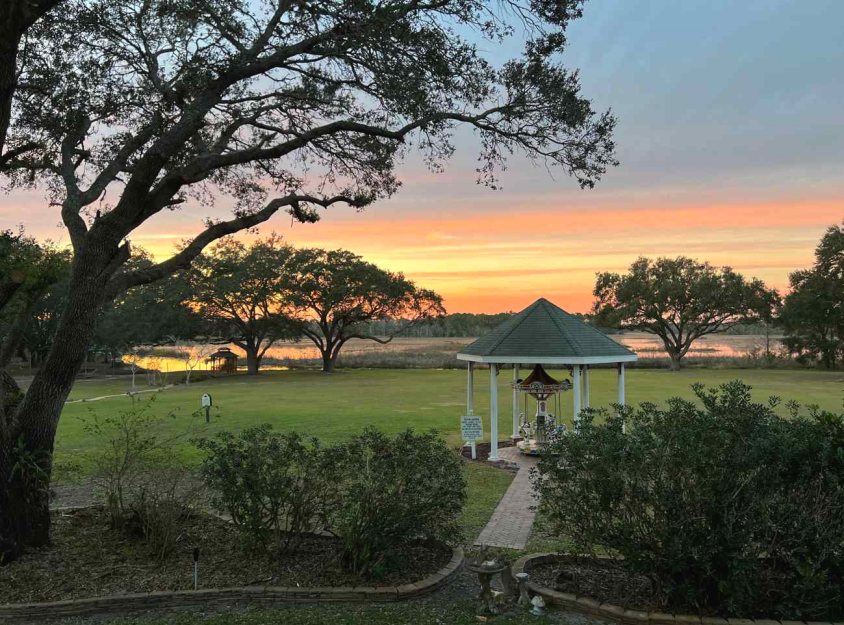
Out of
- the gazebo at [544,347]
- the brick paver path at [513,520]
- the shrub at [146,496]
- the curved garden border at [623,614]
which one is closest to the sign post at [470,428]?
the gazebo at [544,347]

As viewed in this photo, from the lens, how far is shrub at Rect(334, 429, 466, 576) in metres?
5.32

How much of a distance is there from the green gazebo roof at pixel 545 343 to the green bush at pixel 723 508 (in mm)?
7508

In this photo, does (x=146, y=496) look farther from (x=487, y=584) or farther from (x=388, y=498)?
(x=487, y=584)

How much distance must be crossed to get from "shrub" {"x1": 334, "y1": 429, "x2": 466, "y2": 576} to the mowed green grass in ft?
19.3

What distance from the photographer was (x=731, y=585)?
4.46 metres

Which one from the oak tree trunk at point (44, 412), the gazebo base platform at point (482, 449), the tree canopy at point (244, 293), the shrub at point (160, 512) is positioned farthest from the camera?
the tree canopy at point (244, 293)

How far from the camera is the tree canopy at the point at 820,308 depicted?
139 ft

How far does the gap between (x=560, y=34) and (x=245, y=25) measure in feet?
11.3

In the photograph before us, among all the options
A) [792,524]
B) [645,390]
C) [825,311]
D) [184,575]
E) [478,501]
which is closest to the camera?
[792,524]

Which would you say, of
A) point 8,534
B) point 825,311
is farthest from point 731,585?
point 825,311

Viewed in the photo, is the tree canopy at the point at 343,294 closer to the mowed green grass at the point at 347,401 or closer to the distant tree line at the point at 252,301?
the distant tree line at the point at 252,301

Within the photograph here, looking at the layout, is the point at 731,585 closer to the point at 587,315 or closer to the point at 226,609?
the point at 226,609

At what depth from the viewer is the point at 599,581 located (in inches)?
213

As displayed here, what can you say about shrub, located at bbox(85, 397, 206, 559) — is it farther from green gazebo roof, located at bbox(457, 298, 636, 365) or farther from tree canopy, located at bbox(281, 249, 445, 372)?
tree canopy, located at bbox(281, 249, 445, 372)
